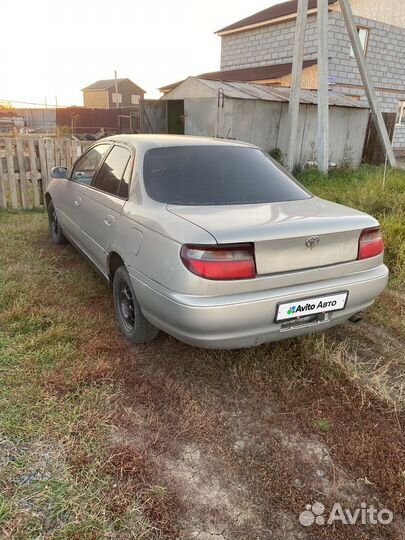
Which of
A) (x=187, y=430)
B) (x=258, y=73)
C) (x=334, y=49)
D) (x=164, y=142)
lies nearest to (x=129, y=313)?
(x=187, y=430)

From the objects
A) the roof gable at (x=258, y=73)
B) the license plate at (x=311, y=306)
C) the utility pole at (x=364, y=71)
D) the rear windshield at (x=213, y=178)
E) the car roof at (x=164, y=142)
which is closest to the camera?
the license plate at (x=311, y=306)

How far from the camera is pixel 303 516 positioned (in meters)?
1.73

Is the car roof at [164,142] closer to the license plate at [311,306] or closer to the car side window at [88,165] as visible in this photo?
the car side window at [88,165]

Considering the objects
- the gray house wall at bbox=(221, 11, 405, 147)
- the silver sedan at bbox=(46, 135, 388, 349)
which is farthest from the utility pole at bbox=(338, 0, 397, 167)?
the silver sedan at bbox=(46, 135, 388, 349)

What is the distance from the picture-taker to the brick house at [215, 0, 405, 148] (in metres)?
15.7

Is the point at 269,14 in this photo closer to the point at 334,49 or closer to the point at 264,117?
the point at 334,49

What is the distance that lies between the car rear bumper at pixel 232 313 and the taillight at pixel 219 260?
127 mm

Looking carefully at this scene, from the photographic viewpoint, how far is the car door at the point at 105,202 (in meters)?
2.98

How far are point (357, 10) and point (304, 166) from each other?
35.6 feet

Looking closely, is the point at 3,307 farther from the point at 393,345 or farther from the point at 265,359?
the point at 393,345

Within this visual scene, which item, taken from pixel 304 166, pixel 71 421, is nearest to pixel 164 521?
pixel 71 421

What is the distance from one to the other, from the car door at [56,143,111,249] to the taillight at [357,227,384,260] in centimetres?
235

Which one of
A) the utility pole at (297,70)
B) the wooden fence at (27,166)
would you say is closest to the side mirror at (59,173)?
the wooden fence at (27,166)

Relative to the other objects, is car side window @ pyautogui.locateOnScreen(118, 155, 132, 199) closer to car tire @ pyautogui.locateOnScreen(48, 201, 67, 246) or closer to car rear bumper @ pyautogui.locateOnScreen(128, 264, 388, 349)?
car rear bumper @ pyautogui.locateOnScreen(128, 264, 388, 349)
